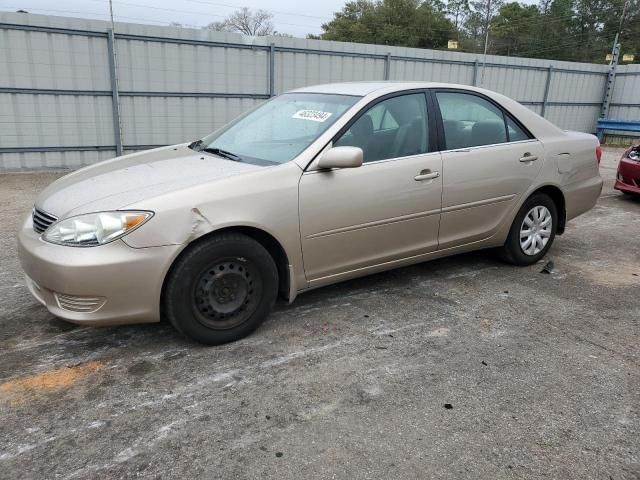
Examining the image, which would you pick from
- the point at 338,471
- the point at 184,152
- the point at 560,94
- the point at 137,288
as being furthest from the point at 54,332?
the point at 560,94

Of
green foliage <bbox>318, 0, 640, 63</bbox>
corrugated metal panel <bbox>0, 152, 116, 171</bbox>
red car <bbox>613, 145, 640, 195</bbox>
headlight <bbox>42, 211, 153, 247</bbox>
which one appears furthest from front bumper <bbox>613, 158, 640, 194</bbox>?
green foliage <bbox>318, 0, 640, 63</bbox>

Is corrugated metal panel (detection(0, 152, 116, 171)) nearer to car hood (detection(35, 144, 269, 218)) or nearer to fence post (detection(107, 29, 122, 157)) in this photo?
fence post (detection(107, 29, 122, 157))

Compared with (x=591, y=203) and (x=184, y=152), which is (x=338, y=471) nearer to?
(x=184, y=152)

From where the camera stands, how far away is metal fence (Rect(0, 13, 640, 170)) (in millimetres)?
9125

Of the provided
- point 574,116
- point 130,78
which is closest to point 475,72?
point 574,116

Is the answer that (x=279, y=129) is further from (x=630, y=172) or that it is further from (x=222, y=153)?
(x=630, y=172)

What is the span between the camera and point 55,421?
2555 millimetres

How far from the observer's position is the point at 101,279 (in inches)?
112

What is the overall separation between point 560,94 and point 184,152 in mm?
15520

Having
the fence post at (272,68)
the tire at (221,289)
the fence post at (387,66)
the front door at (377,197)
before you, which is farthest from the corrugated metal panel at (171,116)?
the tire at (221,289)

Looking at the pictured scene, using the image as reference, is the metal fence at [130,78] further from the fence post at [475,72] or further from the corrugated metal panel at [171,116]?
the fence post at [475,72]

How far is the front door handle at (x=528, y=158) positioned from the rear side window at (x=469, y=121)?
21 centimetres

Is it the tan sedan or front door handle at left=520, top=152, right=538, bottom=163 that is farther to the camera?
front door handle at left=520, top=152, right=538, bottom=163

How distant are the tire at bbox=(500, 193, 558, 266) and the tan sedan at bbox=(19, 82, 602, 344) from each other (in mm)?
13
